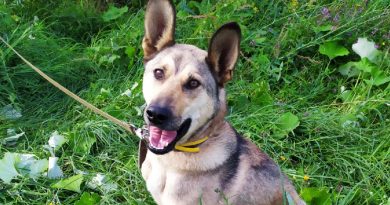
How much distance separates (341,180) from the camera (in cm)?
336

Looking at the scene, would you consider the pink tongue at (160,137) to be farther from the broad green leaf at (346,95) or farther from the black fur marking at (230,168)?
the broad green leaf at (346,95)

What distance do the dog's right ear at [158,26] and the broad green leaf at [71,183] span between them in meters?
0.96

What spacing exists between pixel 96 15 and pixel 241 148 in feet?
9.37

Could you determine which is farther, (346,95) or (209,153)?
(346,95)

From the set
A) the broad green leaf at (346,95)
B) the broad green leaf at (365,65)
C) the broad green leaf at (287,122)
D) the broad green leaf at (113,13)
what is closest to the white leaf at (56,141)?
the broad green leaf at (287,122)

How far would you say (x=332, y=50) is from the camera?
14.3 feet

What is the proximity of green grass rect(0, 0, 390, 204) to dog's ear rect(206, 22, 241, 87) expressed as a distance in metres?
0.82

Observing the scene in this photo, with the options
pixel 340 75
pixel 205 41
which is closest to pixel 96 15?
pixel 205 41

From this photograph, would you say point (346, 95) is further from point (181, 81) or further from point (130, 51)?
point (181, 81)

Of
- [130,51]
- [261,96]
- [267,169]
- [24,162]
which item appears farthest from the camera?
[130,51]

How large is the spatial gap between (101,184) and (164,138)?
1021 mm

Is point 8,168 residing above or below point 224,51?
below

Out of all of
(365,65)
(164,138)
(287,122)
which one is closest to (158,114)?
(164,138)

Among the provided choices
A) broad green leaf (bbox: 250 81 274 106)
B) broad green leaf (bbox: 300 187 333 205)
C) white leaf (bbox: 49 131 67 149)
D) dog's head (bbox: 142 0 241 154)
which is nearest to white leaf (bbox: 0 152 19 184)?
white leaf (bbox: 49 131 67 149)
